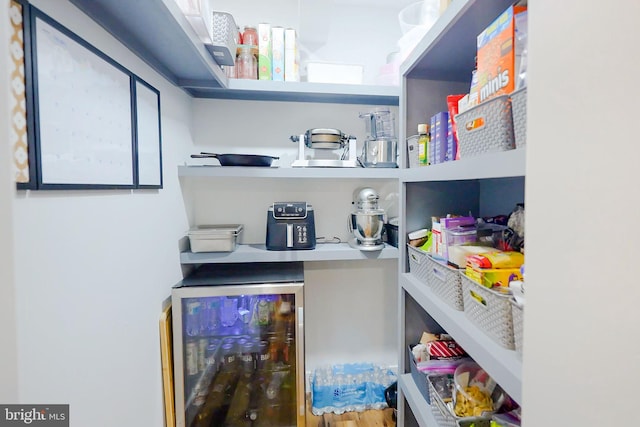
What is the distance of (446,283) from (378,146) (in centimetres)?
92

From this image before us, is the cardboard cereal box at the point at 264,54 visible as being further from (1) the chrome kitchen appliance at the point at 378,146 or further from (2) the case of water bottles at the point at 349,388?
(2) the case of water bottles at the point at 349,388

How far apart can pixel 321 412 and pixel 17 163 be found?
1829 millimetres

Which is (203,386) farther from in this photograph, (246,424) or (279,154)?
(279,154)

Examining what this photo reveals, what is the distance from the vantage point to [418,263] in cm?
120

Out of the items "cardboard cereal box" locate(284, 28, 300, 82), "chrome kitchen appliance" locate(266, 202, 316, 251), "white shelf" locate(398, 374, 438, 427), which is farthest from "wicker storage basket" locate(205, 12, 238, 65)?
"white shelf" locate(398, 374, 438, 427)

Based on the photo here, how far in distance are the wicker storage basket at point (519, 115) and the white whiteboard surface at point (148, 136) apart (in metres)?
1.22

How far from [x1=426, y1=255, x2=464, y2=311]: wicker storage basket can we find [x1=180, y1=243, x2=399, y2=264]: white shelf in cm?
47

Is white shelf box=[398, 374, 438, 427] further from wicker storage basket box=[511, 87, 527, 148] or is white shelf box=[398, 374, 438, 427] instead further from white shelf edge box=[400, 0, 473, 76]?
white shelf edge box=[400, 0, 473, 76]

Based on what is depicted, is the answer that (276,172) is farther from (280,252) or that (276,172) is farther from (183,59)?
(183,59)

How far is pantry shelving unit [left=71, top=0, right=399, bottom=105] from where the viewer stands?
0.88 metres

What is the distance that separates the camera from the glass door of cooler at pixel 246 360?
1.46 meters

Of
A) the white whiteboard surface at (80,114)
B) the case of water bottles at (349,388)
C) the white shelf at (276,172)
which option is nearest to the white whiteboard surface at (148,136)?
the white whiteboard surface at (80,114)

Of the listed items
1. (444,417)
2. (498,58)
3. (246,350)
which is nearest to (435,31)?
(498,58)

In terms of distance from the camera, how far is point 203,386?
4.92 feet
